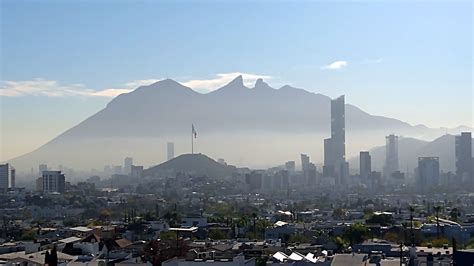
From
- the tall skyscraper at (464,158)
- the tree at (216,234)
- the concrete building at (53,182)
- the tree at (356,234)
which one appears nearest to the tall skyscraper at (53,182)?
the concrete building at (53,182)

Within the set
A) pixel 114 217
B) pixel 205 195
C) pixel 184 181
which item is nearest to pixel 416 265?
pixel 114 217

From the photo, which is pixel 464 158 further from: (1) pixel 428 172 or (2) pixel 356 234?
(2) pixel 356 234

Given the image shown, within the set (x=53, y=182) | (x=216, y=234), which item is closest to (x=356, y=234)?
(x=216, y=234)

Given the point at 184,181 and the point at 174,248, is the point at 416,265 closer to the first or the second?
the point at 174,248

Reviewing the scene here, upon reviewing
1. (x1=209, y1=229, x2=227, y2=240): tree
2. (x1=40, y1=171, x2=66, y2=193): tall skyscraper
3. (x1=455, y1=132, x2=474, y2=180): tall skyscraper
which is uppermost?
(x1=455, y1=132, x2=474, y2=180): tall skyscraper

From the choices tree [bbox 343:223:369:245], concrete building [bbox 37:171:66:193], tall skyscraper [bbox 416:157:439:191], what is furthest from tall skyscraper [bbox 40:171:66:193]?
tree [bbox 343:223:369:245]

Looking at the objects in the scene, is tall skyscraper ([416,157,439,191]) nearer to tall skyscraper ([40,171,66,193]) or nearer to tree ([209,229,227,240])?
tall skyscraper ([40,171,66,193])

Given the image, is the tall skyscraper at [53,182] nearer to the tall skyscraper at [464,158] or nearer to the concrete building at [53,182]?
the concrete building at [53,182]

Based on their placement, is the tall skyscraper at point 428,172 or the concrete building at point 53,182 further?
the tall skyscraper at point 428,172
